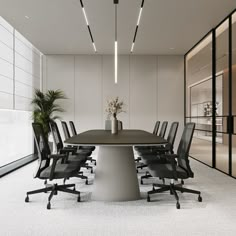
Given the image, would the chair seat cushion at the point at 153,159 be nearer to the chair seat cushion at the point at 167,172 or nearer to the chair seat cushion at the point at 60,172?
the chair seat cushion at the point at 167,172

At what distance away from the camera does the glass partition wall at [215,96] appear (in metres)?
5.52

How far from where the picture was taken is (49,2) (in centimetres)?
495

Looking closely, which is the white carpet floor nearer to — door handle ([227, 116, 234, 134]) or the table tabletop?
the table tabletop

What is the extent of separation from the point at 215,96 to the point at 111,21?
2704 millimetres

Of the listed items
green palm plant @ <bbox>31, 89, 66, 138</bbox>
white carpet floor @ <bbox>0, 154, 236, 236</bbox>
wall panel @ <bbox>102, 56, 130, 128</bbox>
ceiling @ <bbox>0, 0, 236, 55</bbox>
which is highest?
ceiling @ <bbox>0, 0, 236, 55</bbox>

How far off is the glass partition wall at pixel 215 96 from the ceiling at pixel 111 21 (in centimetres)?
35

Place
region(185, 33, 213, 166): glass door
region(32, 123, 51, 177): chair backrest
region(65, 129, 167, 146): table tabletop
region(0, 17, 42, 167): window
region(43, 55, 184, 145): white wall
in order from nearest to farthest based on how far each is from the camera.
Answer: region(65, 129, 167, 146): table tabletop
region(32, 123, 51, 177): chair backrest
region(0, 17, 42, 167): window
region(185, 33, 213, 166): glass door
region(43, 55, 184, 145): white wall

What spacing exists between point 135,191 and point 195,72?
489 centimetres

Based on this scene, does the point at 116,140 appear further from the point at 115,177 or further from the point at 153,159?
the point at 153,159

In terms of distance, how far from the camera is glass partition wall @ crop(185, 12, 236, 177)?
552cm

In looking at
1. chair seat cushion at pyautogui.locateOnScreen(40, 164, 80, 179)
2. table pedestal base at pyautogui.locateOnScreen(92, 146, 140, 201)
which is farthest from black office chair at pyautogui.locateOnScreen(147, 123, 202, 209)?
chair seat cushion at pyautogui.locateOnScreen(40, 164, 80, 179)

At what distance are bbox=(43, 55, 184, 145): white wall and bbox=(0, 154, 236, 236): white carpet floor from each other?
4734 mm

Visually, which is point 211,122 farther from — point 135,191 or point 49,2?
point 49,2

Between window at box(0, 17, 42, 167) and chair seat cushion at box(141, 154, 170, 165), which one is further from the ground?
window at box(0, 17, 42, 167)
